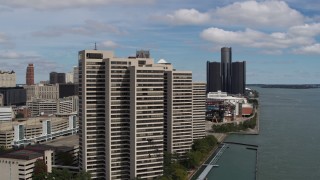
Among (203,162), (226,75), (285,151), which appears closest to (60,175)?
(203,162)

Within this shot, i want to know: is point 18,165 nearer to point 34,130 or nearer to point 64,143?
point 64,143

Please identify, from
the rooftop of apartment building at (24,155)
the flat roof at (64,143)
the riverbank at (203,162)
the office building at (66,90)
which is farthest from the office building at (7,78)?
the rooftop of apartment building at (24,155)

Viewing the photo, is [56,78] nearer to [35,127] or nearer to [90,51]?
[35,127]

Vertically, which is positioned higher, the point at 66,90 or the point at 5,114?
the point at 66,90

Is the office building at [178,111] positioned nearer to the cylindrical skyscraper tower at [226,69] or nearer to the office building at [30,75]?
the office building at [30,75]

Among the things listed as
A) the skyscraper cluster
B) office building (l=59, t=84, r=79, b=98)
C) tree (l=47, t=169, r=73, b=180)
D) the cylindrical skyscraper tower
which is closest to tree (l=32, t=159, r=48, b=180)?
tree (l=47, t=169, r=73, b=180)
